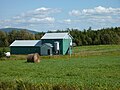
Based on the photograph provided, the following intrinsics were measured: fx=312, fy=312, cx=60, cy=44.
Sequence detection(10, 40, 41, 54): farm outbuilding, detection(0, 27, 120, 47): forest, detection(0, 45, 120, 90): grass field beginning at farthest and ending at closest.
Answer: detection(0, 27, 120, 47): forest, detection(10, 40, 41, 54): farm outbuilding, detection(0, 45, 120, 90): grass field

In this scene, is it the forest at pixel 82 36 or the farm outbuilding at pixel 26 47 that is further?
the forest at pixel 82 36

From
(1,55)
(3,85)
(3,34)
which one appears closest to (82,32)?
(3,34)

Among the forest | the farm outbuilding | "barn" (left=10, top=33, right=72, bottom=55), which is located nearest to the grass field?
"barn" (left=10, top=33, right=72, bottom=55)

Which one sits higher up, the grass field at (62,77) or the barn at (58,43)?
the grass field at (62,77)

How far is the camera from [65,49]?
71375mm

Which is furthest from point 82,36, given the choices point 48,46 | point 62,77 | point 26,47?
point 62,77

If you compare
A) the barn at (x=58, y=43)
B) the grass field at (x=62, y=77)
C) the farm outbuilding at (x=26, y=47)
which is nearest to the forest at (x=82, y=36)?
the farm outbuilding at (x=26, y=47)

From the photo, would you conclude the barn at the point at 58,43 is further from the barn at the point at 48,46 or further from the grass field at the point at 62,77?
the grass field at the point at 62,77

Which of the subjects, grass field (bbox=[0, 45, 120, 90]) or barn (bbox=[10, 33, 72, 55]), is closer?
grass field (bbox=[0, 45, 120, 90])

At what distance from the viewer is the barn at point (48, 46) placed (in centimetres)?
6946

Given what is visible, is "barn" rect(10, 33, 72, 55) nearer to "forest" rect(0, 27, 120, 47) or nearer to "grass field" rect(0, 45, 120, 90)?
"forest" rect(0, 27, 120, 47)

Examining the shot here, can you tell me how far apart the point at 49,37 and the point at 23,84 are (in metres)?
59.3

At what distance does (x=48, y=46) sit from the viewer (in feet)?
227

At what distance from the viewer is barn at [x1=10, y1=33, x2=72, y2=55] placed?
228 ft
